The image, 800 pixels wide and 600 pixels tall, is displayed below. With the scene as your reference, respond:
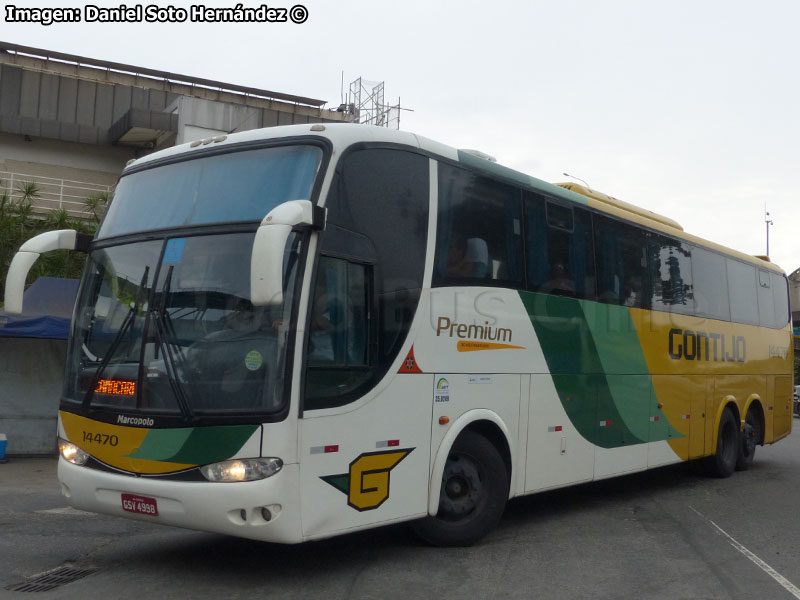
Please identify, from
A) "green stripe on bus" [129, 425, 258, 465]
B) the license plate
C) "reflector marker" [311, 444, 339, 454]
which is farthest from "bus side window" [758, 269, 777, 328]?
the license plate

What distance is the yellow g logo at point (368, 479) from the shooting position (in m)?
6.56

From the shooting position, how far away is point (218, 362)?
6.20 metres

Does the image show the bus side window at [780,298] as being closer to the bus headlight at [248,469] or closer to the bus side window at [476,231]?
the bus side window at [476,231]

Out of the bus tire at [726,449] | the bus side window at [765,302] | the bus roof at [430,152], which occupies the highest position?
the bus roof at [430,152]

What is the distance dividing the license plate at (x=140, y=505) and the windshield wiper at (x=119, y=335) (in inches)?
33.5

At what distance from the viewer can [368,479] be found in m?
6.76

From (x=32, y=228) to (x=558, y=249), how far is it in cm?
1563

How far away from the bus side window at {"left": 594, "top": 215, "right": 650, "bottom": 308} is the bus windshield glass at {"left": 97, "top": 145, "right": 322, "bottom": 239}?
15.5 feet

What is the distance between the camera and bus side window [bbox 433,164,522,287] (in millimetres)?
7824

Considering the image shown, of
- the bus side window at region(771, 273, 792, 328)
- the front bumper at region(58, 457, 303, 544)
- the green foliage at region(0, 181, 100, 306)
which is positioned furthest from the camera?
the green foliage at region(0, 181, 100, 306)

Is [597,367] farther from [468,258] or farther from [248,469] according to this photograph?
[248,469]

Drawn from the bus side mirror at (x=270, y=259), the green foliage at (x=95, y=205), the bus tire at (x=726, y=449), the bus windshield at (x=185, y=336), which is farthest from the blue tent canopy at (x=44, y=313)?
the bus tire at (x=726, y=449)

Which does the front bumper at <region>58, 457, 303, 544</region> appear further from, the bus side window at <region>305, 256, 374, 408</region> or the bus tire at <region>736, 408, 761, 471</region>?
the bus tire at <region>736, 408, 761, 471</region>

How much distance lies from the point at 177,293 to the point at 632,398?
6324mm
